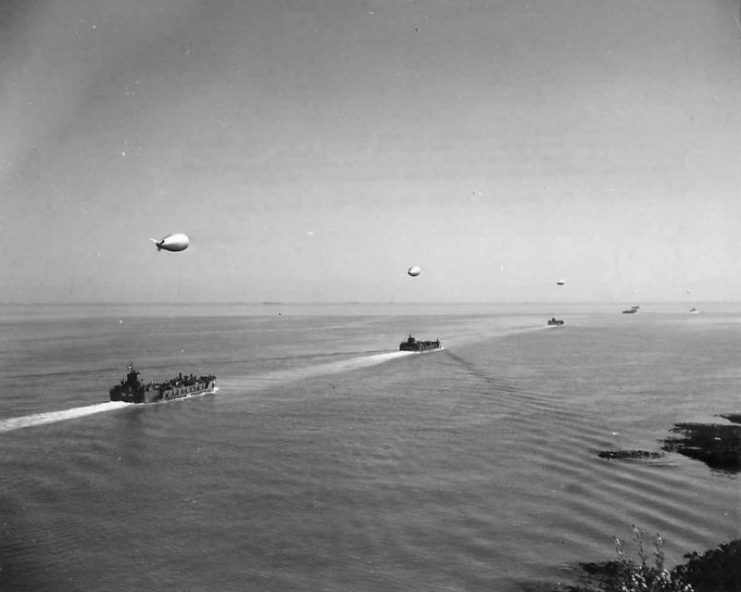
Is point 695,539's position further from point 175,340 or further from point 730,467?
point 175,340

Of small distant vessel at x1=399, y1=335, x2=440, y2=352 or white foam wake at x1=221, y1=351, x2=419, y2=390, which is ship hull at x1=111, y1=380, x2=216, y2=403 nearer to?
white foam wake at x1=221, y1=351, x2=419, y2=390

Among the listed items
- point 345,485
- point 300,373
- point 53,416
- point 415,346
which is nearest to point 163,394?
point 53,416

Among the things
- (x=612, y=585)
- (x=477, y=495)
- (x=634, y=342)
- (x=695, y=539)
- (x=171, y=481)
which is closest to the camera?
(x=612, y=585)

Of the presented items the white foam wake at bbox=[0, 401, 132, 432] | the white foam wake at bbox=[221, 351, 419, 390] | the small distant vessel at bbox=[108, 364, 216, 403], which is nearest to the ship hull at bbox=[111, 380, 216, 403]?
the small distant vessel at bbox=[108, 364, 216, 403]

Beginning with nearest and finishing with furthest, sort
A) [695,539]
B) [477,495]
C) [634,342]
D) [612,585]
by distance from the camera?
[612,585]
[695,539]
[477,495]
[634,342]

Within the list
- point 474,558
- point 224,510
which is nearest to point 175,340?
point 224,510

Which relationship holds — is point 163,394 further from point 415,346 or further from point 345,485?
point 415,346
